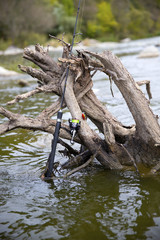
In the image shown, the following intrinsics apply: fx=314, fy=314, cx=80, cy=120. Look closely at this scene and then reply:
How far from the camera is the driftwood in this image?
17.4 feet

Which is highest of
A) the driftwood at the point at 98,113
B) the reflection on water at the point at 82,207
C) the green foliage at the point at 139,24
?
the green foliage at the point at 139,24

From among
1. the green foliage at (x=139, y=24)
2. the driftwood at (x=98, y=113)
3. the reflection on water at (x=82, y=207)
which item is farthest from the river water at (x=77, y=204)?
the green foliage at (x=139, y=24)

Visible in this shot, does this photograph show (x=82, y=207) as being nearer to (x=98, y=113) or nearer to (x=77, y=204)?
(x=77, y=204)

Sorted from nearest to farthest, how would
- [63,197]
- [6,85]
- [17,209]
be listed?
[17,209], [63,197], [6,85]

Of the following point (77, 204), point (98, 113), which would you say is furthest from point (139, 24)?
point (77, 204)

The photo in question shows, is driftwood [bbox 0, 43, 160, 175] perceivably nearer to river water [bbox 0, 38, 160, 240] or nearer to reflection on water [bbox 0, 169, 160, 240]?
river water [bbox 0, 38, 160, 240]

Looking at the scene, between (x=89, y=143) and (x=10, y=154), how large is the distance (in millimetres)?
2440

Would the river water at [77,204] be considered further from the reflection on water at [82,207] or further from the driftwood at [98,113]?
the driftwood at [98,113]

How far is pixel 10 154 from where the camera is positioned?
7.11 metres

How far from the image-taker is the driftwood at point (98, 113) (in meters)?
5.31

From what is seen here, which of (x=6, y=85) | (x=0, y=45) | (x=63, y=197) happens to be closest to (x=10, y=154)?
(x=63, y=197)

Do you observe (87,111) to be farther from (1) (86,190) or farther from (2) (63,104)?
(1) (86,190)

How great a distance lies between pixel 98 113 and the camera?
18.7ft

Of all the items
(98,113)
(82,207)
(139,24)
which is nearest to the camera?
(82,207)
